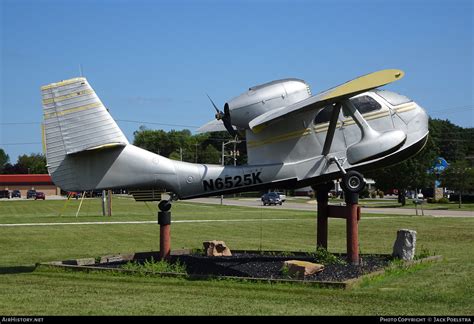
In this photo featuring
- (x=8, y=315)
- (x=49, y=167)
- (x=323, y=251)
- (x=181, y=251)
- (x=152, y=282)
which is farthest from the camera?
(x=181, y=251)

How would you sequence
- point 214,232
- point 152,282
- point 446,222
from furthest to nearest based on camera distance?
point 446,222 < point 214,232 < point 152,282

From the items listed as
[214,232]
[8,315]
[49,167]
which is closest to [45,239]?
[214,232]

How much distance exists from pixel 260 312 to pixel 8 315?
3854 mm

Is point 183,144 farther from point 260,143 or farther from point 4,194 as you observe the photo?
point 260,143

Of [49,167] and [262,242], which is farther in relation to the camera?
[262,242]

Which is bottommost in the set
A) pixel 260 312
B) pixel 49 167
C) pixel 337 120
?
pixel 260 312

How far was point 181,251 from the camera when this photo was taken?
1931 cm

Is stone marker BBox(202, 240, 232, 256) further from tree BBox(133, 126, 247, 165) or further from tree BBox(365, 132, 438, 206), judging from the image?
tree BBox(133, 126, 247, 165)

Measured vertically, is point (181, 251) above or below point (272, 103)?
below

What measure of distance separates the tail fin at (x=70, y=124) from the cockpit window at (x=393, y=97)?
6371 millimetres

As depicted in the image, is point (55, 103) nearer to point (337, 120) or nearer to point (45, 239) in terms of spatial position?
point (337, 120)

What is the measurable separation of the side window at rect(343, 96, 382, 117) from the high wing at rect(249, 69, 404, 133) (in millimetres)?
1348

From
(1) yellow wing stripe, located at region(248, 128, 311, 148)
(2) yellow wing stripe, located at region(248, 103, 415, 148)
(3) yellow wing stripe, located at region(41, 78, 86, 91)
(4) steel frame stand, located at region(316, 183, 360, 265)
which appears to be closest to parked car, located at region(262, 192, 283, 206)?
(4) steel frame stand, located at region(316, 183, 360, 265)

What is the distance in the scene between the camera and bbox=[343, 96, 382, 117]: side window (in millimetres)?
15530
